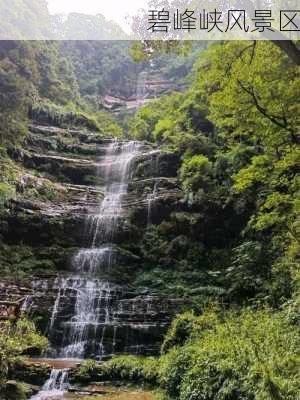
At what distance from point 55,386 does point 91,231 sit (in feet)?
26.5

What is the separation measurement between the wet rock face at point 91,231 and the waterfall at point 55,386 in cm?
229

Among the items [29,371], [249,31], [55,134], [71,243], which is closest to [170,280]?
[71,243]

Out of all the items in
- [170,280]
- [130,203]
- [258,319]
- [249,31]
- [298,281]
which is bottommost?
[258,319]

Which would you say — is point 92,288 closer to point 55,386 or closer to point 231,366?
point 55,386

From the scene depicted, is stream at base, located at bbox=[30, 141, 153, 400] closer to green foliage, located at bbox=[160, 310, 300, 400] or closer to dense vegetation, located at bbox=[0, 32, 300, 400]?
dense vegetation, located at bbox=[0, 32, 300, 400]

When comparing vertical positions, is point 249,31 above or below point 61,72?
below

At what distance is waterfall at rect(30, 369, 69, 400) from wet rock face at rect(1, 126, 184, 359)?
7.51ft

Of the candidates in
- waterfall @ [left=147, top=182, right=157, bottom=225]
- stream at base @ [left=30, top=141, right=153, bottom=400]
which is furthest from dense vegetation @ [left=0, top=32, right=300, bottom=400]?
stream at base @ [left=30, top=141, right=153, bottom=400]

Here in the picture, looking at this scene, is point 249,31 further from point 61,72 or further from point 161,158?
point 61,72

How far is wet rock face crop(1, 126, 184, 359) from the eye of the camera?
12.5m

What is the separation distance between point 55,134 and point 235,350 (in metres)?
19.2

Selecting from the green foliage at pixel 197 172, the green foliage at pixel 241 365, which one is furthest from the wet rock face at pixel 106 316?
the green foliage at pixel 197 172

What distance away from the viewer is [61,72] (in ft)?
103

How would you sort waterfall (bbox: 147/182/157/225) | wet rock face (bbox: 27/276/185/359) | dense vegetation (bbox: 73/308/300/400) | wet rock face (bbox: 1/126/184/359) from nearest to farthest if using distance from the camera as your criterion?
dense vegetation (bbox: 73/308/300/400)
wet rock face (bbox: 27/276/185/359)
wet rock face (bbox: 1/126/184/359)
waterfall (bbox: 147/182/157/225)
